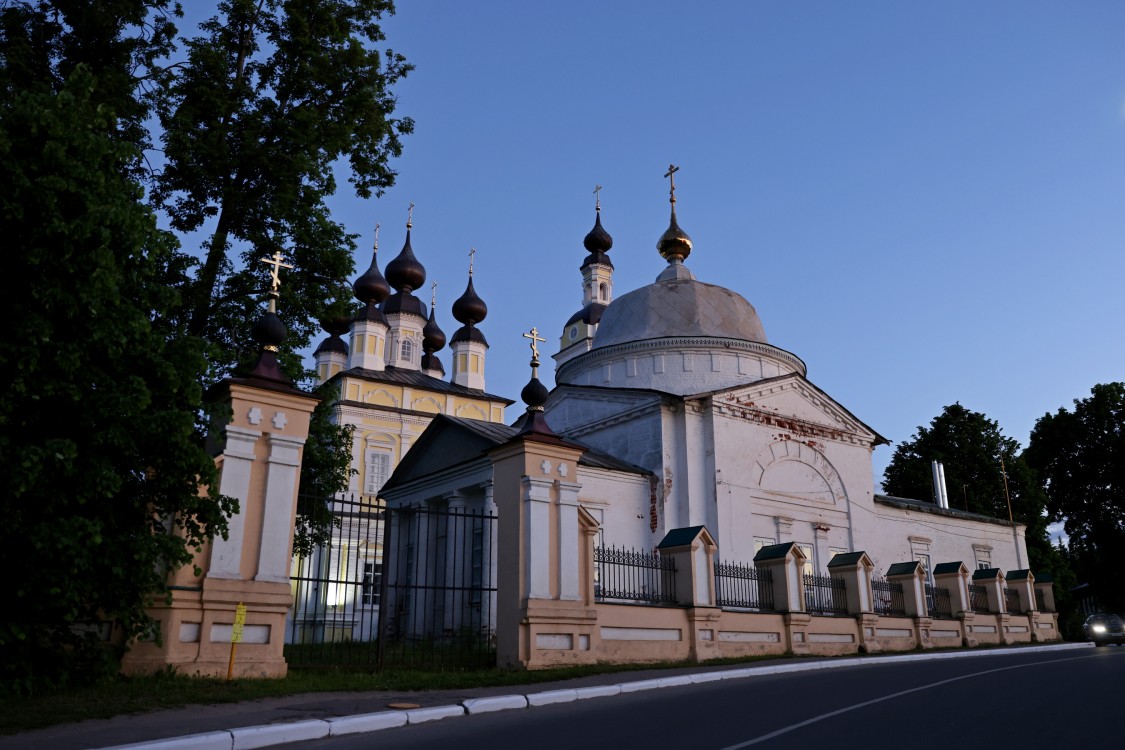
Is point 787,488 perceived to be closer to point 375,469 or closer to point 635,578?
point 635,578

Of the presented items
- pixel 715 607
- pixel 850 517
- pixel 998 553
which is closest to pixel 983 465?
pixel 998 553

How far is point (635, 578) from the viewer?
15.1m

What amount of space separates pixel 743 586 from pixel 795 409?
9451 mm

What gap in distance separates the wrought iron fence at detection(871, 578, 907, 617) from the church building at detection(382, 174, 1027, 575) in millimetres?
2290

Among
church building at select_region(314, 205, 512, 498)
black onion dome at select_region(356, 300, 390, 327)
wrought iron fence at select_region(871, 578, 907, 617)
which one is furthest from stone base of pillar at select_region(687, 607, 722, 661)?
black onion dome at select_region(356, 300, 390, 327)

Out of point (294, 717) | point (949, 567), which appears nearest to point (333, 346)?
point (949, 567)

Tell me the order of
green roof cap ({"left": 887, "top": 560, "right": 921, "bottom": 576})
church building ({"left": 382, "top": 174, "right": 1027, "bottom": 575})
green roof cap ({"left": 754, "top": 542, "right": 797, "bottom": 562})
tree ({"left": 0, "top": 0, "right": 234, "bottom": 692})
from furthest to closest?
church building ({"left": 382, "top": 174, "right": 1027, "bottom": 575}) → green roof cap ({"left": 887, "top": 560, "right": 921, "bottom": 576}) → green roof cap ({"left": 754, "top": 542, "right": 797, "bottom": 562}) → tree ({"left": 0, "top": 0, "right": 234, "bottom": 692})

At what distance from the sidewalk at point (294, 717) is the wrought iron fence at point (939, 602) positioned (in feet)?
44.9

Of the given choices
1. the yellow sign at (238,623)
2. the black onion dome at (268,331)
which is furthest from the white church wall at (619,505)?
the yellow sign at (238,623)

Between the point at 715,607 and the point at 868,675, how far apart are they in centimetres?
308

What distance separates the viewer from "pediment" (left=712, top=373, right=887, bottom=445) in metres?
23.8

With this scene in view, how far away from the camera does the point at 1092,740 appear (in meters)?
6.77

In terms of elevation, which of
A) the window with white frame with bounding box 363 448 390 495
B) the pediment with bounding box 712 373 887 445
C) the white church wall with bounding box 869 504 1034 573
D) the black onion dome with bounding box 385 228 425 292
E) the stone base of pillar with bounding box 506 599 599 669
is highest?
the black onion dome with bounding box 385 228 425 292

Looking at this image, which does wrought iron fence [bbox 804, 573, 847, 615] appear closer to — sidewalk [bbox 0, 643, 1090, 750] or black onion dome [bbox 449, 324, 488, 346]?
sidewalk [bbox 0, 643, 1090, 750]
